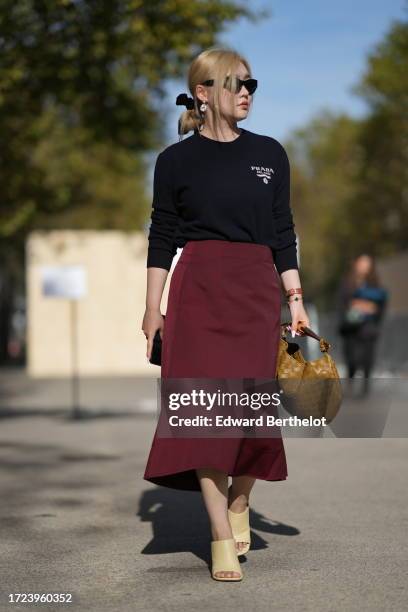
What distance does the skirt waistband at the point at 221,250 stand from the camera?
5.08 m

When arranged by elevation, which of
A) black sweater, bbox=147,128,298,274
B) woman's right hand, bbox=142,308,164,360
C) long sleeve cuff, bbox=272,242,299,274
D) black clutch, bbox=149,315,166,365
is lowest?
black clutch, bbox=149,315,166,365

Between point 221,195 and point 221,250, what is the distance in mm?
220

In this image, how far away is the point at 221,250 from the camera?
200 inches

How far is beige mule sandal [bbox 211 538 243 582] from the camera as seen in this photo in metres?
5.03

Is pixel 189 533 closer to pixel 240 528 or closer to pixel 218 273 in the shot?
pixel 240 528

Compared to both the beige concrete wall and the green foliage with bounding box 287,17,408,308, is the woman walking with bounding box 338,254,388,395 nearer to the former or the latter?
the beige concrete wall

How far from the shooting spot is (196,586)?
5.00 metres

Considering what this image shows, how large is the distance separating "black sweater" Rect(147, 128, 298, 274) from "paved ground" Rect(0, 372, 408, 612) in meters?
1.31

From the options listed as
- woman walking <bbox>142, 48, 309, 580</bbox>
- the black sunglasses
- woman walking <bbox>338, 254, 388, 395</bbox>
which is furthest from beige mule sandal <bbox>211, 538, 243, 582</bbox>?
woman walking <bbox>338, 254, 388, 395</bbox>

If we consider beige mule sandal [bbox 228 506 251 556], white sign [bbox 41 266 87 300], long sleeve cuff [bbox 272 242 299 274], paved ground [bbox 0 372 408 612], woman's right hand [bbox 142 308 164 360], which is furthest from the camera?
white sign [bbox 41 266 87 300]

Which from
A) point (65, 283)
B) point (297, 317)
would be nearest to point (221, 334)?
point (297, 317)

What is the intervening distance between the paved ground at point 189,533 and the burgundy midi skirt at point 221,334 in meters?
0.49

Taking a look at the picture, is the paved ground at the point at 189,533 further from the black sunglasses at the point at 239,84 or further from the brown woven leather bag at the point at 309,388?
the black sunglasses at the point at 239,84

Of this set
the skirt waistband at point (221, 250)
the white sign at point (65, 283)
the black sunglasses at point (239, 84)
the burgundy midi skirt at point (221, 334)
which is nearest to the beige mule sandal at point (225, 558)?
the burgundy midi skirt at point (221, 334)
